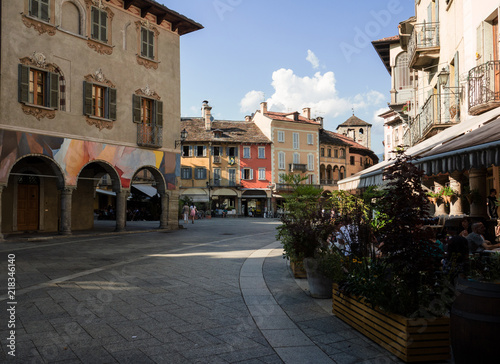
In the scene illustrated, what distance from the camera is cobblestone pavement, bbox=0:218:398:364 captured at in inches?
167

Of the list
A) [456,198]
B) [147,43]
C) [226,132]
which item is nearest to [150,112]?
[147,43]

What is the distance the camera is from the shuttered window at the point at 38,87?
1559 centimetres

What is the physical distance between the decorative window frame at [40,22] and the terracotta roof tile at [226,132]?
3380 cm

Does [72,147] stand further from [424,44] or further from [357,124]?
[357,124]

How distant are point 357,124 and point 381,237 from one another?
76.2 m

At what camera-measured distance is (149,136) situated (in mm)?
20781

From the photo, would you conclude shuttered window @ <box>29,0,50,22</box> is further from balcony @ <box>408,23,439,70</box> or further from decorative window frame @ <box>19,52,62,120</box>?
balcony @ <box>408,23,439,70</box>

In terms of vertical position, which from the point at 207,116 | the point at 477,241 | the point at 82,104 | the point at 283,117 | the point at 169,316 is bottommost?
the point at 169,316

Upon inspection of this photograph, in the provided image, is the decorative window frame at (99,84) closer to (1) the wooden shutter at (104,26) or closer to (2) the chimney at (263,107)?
(1) the wooden shutter at (104,26)

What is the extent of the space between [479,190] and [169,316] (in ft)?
28.5

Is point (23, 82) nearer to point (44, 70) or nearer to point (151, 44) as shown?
point (44, 70)

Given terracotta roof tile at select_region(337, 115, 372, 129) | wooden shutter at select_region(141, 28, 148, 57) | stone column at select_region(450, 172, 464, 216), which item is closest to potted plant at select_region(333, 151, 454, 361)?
stone column at select_region(450, 172, 464, 216)

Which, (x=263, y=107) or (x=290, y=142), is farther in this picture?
(x=263, y=107)

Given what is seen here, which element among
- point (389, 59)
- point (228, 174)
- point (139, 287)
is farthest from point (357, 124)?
point (139, 287)
